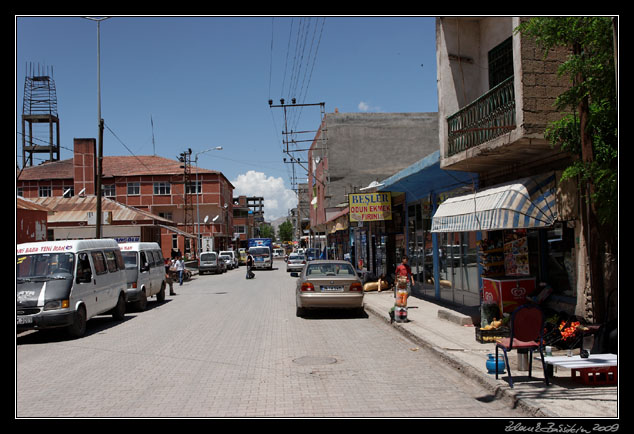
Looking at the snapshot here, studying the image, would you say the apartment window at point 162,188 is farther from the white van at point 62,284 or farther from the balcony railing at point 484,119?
the balcony railing at point 484,119

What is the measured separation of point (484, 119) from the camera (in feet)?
36.9

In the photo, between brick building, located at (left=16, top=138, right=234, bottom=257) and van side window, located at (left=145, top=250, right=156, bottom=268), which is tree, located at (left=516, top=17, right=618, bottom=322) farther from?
brick building, located at (left=16, top=138, right=234, bottom=257)

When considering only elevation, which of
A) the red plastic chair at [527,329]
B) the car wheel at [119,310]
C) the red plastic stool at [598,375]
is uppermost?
the red plastic chair at [527,329]

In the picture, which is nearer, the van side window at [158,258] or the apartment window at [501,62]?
the apartment window at [501,62]

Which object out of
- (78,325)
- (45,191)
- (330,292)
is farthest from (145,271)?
(45,191)

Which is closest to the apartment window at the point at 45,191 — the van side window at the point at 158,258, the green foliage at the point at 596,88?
the van side window at the point at 158,258

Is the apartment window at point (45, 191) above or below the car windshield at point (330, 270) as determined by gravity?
above

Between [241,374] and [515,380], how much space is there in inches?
147

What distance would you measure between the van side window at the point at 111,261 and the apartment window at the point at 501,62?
10.7 m

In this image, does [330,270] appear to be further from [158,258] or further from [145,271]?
[158,258]

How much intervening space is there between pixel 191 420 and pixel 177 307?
1392 centimetres

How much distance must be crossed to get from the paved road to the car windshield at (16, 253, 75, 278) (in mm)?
1483

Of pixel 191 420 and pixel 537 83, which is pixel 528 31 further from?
pixel 191 420

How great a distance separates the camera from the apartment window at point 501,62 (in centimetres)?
1212
